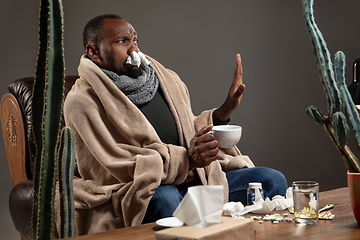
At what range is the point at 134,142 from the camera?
1.60 m

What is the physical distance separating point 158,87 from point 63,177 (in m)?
0.87

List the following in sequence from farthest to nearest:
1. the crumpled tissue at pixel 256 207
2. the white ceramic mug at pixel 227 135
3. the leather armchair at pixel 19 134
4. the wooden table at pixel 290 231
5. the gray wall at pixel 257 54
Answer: the gray wall at pixel 257 54 → the leather armchair at pixel 19 134 → the white ceramic mug at pixel 227 135 → the crumpled tissue at pixel 256 207 → the wooden table at pixel 290 231

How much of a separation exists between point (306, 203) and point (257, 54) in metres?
2.65

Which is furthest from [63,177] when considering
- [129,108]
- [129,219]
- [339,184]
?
[339,184]

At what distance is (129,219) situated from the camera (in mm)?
1445

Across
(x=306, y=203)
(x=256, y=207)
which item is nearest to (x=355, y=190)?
(x=306, y=203)

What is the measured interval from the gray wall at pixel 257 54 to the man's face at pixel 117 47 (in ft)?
3.36

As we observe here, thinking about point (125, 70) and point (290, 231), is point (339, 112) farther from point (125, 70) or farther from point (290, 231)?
point (125, 70)

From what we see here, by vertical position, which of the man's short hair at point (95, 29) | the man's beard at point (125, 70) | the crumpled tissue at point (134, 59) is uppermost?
the man's short hair at point (95, 29)

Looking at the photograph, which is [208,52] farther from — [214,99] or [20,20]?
[20,20]

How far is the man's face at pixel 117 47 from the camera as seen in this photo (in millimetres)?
1771

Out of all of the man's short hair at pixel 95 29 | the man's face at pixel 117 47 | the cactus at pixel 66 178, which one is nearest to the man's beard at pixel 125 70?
the man's face at pixel 117 47

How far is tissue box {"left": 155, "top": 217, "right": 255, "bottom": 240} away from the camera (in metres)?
0.67

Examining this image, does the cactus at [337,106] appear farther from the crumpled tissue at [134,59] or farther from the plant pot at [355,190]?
the crumpled tissue at [134,59]
